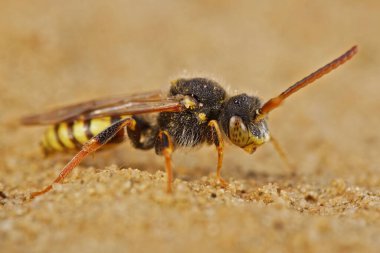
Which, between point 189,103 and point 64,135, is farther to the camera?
point 64,135

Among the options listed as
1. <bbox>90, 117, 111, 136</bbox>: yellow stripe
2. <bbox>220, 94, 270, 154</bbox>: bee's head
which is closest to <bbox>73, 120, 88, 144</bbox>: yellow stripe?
<bbox>90, 117, 111, 136</bbox>: yellow stripe

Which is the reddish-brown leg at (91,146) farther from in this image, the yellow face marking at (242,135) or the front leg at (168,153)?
the yellow face marking at (242,135)

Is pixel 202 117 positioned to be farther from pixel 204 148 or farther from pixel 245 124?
pixel 204 148

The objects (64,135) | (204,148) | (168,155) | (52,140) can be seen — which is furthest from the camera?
(204,148)

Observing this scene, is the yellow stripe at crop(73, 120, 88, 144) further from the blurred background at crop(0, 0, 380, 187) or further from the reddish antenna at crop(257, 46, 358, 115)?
the reddish antenna at crop(257, 46, 358, 115)

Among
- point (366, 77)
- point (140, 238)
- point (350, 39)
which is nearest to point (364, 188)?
point (140, 238)

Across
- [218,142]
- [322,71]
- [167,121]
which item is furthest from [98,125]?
[322,71]

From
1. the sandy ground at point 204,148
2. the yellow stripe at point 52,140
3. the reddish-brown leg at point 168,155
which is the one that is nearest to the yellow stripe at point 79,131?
the yellow stripe at point 52,140
